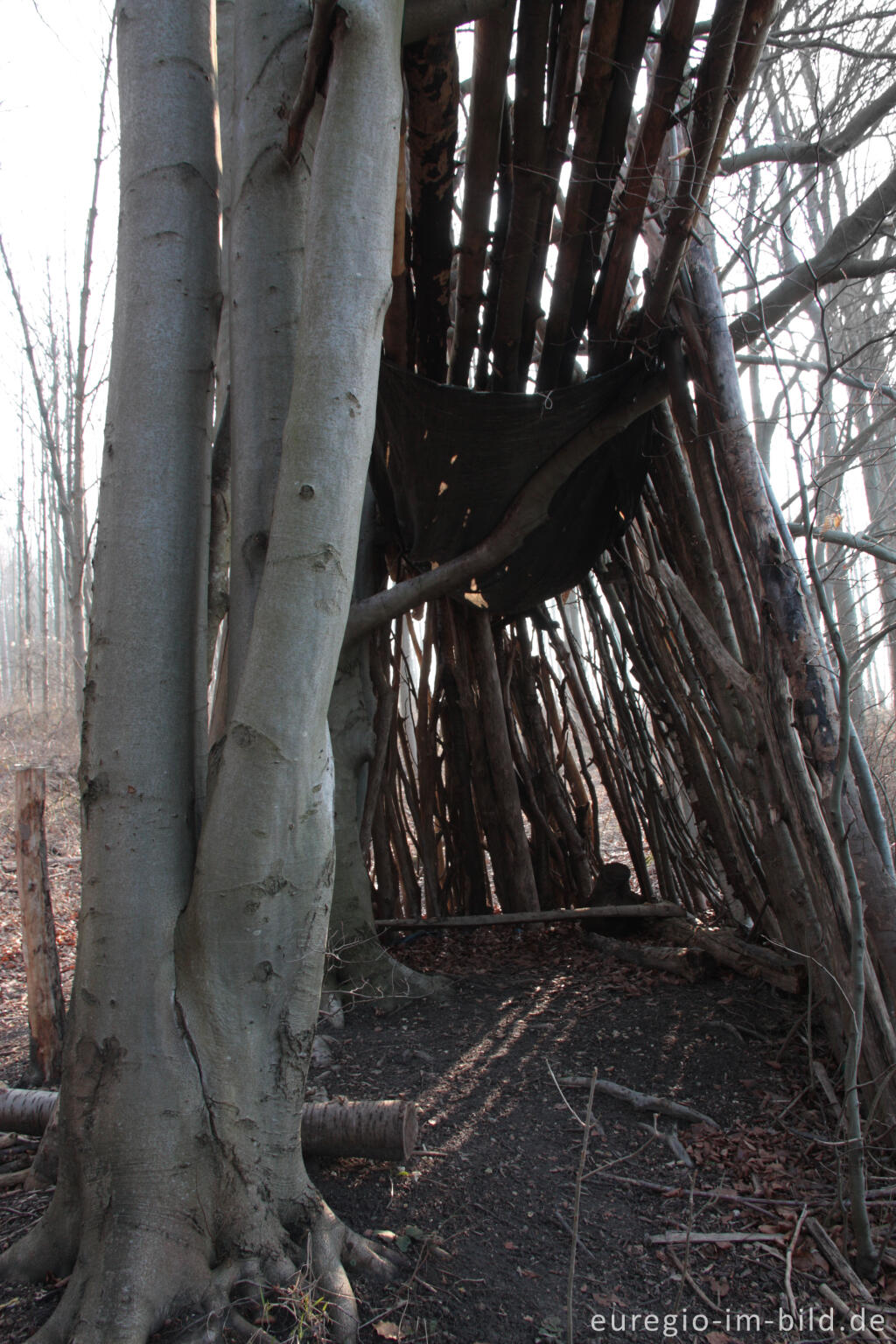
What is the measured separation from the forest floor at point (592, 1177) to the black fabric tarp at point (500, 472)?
1.99m

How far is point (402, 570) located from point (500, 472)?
1081 millimetres

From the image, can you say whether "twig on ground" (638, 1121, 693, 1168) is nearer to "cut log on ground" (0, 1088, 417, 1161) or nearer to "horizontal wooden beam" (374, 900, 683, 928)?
"cut log on ground" (0, 1088, 417, 1161)

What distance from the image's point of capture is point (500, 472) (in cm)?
361

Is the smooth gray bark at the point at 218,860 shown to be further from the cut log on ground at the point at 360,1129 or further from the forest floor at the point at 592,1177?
the cut log on ground at the point at 360,1129

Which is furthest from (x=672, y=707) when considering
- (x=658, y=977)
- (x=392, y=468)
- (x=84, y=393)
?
(x=84, y=393)

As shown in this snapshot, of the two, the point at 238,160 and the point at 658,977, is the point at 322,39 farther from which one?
the point at 658,977

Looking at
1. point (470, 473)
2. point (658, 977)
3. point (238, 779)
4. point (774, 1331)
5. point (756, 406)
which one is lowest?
point (774, 1331)

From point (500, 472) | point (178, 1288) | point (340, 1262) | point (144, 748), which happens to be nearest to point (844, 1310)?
point (340, 1262)

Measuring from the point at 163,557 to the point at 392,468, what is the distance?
7.26 feet

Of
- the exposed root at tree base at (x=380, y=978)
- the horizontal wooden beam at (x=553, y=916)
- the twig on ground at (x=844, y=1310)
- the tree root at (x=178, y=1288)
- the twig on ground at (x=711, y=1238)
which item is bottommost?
the twig on ground at (x=844, y=1310)

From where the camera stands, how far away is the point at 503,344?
3363 mm

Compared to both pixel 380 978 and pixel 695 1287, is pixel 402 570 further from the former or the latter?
pixel 695 1287

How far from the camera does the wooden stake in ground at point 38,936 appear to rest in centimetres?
260

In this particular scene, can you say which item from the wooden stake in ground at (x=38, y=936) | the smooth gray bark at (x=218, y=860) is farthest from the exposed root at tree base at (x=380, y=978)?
the smooth gray bark at (x=218, y=860)
